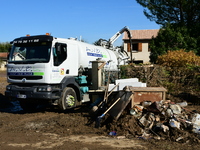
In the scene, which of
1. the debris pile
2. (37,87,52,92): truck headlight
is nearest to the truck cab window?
(37,87,52,92): truck headlight

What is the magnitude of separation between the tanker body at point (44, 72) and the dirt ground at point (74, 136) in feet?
3.27

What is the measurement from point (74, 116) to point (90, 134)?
2199 millimetres

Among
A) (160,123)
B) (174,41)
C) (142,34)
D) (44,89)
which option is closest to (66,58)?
(44,89)

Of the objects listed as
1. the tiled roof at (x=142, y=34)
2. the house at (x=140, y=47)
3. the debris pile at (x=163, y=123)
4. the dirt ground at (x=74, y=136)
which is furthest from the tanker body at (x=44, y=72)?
the tiled roof at (x=142, y=34)

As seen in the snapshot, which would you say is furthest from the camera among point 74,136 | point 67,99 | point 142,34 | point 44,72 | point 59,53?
point 142,34

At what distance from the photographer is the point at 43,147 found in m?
5.83

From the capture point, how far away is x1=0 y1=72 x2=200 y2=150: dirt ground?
19.1ft

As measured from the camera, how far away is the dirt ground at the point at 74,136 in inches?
229

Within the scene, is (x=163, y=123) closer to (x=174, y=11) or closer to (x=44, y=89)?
(x=44, y=89)

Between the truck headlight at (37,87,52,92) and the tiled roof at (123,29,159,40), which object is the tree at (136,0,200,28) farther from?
the truck headlight at (37,87,52,92)

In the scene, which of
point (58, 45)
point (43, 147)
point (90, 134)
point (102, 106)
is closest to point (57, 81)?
point (58, 45)

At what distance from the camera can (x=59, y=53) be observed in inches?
366

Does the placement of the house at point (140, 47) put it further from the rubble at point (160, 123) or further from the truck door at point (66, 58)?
the rubble at point (160, 123)

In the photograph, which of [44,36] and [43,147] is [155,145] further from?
[44,36]
